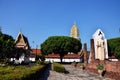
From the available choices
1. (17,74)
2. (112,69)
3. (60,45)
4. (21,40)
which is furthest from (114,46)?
(17,74)

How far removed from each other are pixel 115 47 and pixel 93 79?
34229 mm

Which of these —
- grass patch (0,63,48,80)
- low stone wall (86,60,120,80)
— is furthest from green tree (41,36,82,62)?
grass patch (0,63,48,80)

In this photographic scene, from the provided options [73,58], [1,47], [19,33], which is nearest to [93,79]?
[1,47]

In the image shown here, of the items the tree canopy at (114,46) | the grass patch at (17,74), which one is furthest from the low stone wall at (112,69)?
the tree canopy at (114,46)

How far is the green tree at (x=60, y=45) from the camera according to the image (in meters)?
67.8

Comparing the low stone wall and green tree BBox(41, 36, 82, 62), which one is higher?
green tree BBox(41, 36, 82, 62)

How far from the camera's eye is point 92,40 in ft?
109

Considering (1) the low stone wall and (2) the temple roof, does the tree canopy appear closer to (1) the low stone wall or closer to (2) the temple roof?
(1) the low stone wall

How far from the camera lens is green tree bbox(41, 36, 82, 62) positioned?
6781 centimetres

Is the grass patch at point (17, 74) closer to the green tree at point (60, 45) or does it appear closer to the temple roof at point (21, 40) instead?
the green tree at point (60, 45)

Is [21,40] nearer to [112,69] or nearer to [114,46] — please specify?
[114,46]

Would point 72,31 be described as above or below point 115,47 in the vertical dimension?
above

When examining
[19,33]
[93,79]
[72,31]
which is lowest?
[93,79]

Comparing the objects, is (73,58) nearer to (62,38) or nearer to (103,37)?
(62,38)
